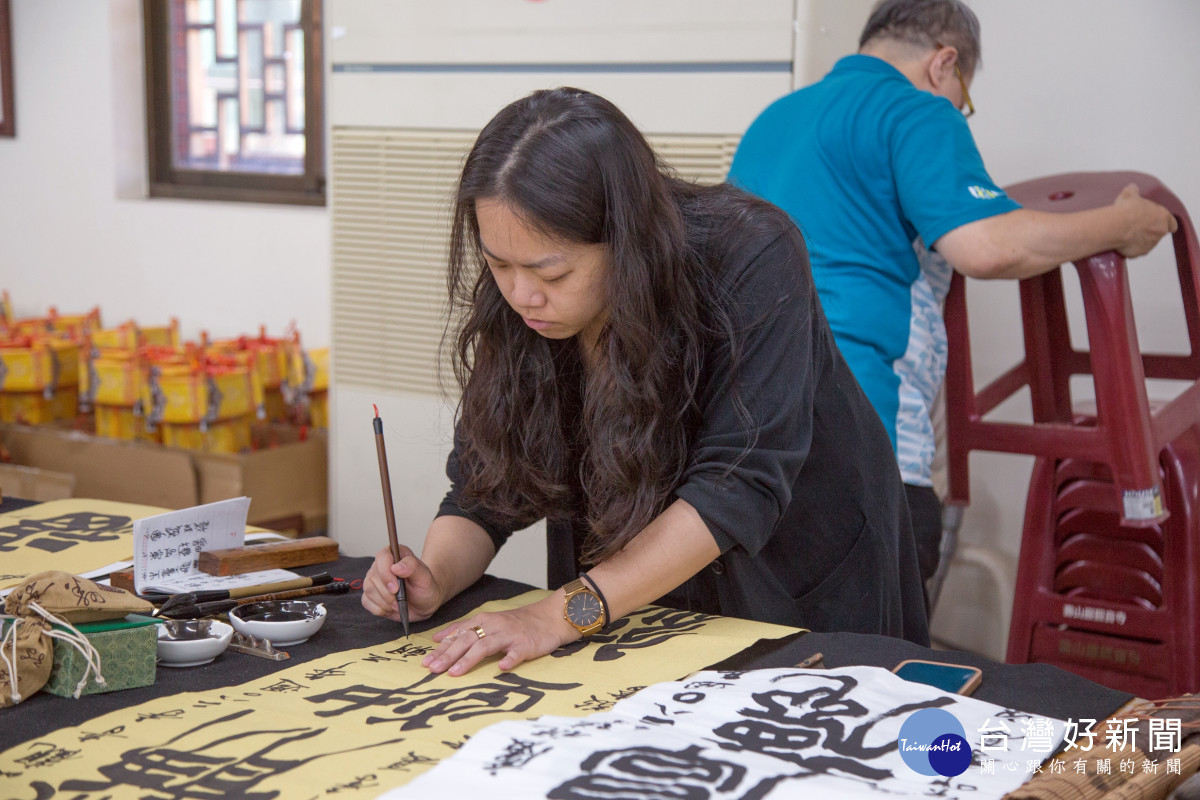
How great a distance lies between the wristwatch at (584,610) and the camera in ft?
4.20

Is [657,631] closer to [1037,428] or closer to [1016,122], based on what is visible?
[1037,428]

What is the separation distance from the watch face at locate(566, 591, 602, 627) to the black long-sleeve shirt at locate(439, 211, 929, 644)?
16cm

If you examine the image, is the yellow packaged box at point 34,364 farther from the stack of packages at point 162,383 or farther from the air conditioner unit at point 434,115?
the air conditioner unit at point 434,115

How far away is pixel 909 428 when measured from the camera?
2088mm

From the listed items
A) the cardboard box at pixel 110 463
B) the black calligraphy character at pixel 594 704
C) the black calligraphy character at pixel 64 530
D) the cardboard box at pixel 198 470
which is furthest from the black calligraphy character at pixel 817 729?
the cardboard box at pixel 110 463

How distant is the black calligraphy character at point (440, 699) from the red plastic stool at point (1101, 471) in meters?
1.35

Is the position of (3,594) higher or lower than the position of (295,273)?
lower

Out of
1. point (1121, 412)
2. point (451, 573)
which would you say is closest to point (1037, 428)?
point (1121, 412)

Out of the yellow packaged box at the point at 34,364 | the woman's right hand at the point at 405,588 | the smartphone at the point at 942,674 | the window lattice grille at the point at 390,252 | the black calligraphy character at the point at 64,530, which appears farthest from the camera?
the yellow packaged box at the point at 34,364

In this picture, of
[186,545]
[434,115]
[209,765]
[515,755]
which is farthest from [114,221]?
[515,755]

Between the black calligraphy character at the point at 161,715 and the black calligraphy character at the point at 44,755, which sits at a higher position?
the black calligraphy character at the point at 161,715

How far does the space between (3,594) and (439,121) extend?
5.84 ft

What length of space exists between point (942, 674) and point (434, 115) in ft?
6.93

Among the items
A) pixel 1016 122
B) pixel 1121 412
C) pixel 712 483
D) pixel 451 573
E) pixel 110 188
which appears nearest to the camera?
pixel 712 483
